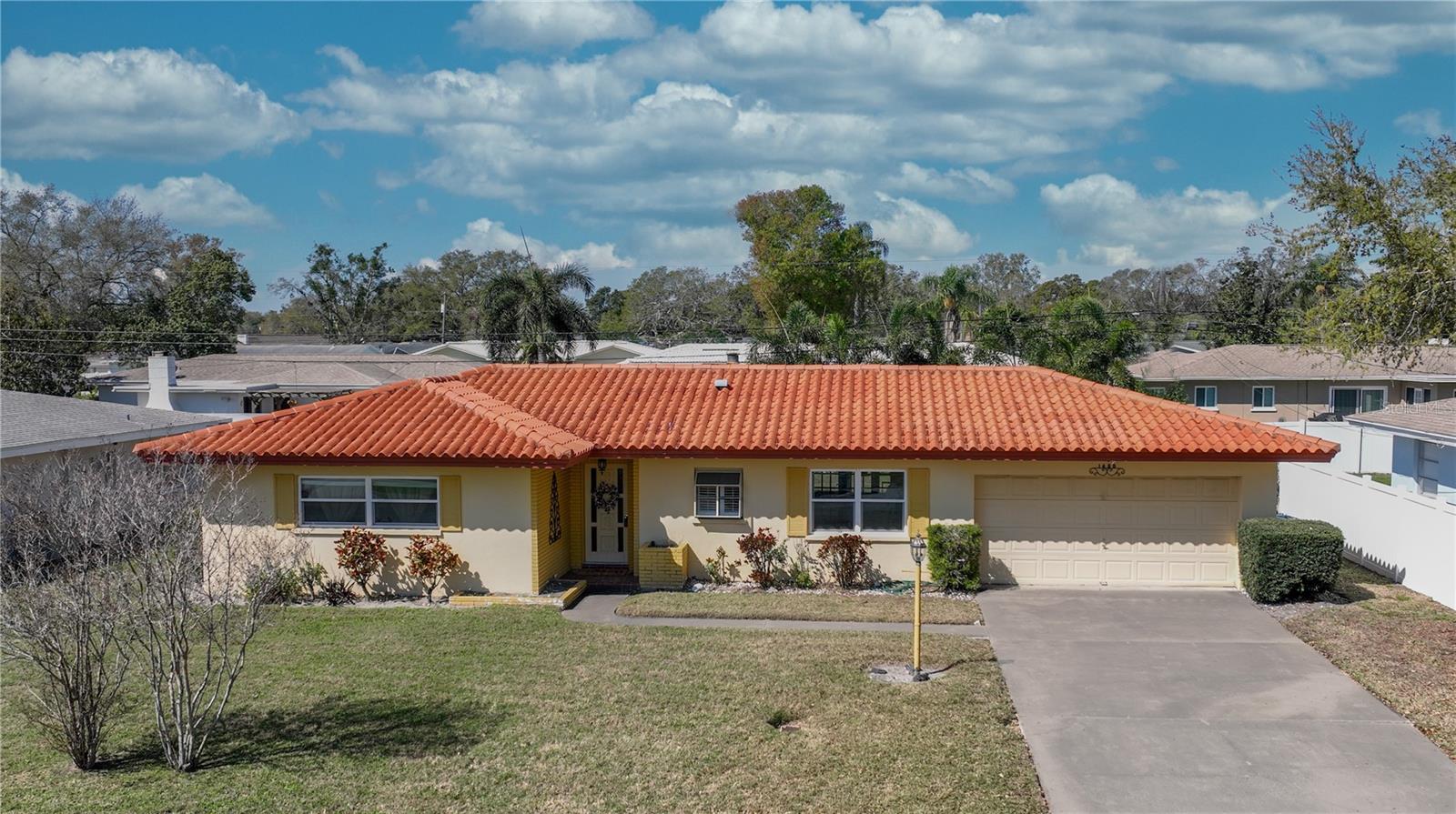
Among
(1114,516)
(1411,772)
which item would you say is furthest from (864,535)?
(1411,772)

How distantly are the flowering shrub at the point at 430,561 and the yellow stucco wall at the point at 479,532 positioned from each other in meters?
0.14

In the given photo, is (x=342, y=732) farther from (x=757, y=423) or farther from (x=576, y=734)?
(x=757, y=423)

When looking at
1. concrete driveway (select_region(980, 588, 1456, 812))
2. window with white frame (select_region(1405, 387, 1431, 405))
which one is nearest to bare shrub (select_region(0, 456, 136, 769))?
concrete driveway (select_region(980, 588, 1456, 812))

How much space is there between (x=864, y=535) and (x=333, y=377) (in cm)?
2293

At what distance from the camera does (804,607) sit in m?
15.8

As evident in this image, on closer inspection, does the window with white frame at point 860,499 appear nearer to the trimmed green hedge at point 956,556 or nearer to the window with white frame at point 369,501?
the trimmed green hedge at point 956,556

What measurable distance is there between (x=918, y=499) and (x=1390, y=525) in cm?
770

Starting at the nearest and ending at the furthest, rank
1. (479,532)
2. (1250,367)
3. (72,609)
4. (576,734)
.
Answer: (72,609) → (576,734) → (479,532) → (1250,367)

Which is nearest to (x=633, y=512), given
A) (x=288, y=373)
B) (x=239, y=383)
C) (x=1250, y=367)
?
(x=239, y=383)

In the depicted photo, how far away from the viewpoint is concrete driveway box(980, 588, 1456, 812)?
9.06 metres

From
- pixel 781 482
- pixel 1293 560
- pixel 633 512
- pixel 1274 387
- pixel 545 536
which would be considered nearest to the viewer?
pixel 1293 560

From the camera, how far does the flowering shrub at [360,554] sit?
1653cm

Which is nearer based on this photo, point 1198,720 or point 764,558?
point 1198,720

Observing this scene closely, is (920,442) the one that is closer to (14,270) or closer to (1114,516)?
(1114,516)
